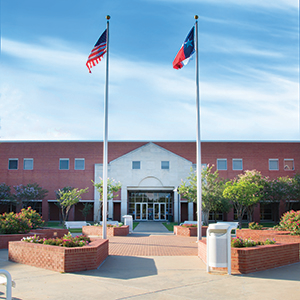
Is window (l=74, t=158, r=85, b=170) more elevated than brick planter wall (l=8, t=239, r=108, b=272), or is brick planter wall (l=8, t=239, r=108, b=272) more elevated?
window (l=74, t=158, r=85, b=170)

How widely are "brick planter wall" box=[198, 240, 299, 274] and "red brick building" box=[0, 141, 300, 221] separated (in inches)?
1166

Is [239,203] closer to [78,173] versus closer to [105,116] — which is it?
[105,116]

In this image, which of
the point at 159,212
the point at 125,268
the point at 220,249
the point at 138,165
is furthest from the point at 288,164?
the point at 125,268

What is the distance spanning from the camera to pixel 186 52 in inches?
607

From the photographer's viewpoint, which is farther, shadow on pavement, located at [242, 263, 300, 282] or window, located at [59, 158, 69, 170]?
window, located at [59, 158, 69, 170]

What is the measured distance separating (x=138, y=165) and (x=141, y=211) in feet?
20.8

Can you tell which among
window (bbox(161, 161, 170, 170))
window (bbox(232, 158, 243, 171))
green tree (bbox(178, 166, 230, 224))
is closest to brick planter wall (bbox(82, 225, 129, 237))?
green tree (bbox(178, 166, 230, 224))

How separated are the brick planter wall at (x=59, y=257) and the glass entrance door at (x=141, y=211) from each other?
32960 mm

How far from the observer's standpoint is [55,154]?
138ft

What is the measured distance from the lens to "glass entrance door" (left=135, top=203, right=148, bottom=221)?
4291 centimetres

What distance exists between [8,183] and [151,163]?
1784 cm

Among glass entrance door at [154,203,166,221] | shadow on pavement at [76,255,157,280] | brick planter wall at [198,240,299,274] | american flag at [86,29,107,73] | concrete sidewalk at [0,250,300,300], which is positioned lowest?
glass entrance door at [154,203,166,221]

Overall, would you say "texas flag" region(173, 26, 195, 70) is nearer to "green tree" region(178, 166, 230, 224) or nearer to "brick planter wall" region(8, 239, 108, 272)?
"brick planter wall" region(8, 239, 108, 272)

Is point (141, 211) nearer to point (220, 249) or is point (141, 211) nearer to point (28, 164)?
point (28, 164)
